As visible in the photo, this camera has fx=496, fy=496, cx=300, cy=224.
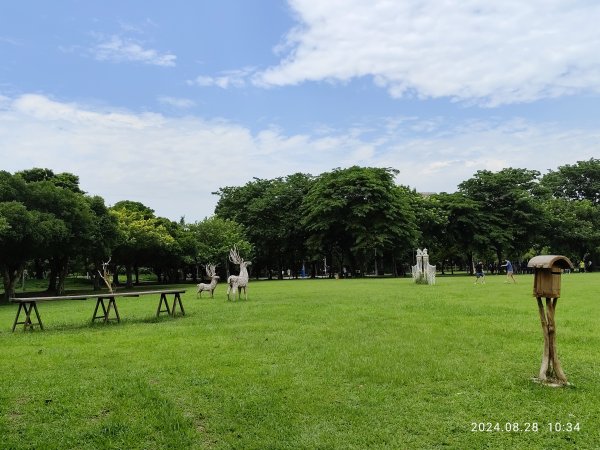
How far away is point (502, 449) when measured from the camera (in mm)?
4496

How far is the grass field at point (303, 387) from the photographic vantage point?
193 inches

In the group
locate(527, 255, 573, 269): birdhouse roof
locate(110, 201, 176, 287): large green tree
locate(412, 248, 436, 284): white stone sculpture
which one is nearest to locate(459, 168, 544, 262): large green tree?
locate(412, 248, 436, 284): white stone sculpture

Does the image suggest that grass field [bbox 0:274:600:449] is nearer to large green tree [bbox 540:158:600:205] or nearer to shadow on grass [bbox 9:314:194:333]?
shadow on grass [bbox 9:314:194:333]

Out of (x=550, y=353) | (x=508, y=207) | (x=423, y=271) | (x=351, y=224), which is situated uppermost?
(x=508, y=207)

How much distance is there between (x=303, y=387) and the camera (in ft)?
20.8

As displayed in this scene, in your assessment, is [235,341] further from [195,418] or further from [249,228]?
[249,228]

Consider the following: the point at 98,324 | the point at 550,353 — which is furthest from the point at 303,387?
the point at 98,324

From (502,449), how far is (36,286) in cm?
4582

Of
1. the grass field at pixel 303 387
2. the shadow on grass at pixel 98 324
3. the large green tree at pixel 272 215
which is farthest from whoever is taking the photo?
the large green tree at pixel 272 215

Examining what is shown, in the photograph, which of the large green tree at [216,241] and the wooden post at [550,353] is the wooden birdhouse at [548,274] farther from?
the large green tree at [216,241]

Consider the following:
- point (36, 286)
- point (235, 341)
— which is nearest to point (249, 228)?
point (36, 286)

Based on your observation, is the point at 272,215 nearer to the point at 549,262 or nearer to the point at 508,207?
the point at 508,207

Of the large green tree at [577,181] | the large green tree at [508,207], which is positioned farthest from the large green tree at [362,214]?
the large green tree at [577,181]

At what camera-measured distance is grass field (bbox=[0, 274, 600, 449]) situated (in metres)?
4.90
